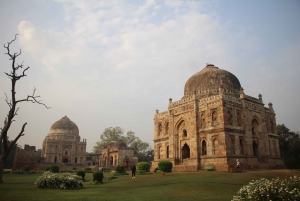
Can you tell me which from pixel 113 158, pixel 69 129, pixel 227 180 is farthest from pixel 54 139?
pixel 227 180

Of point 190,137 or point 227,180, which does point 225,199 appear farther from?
point 190,137

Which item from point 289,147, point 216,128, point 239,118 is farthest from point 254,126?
point 289,147

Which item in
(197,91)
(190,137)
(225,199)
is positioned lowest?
(225,199)

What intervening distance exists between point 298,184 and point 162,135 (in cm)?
2554

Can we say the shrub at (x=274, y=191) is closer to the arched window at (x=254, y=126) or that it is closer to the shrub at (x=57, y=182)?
the shrub at (x=57, y=182)

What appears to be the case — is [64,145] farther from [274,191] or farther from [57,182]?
[274,191]

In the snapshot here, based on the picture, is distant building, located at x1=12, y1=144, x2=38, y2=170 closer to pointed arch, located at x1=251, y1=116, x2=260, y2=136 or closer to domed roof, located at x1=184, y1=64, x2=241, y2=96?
domed roof, located at x1=184, y1=64, x2=241, y2=96

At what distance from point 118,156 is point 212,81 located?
88.0ft

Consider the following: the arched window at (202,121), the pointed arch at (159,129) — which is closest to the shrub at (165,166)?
the arched window at (202,121)

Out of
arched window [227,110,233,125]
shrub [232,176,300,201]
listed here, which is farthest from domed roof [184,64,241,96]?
shrub [232,176,300,201]

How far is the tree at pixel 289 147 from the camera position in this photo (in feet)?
117

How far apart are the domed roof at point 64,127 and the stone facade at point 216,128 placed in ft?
106

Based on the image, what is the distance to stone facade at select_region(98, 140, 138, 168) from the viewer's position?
49000 millimetres

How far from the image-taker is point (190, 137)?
93.4 ft
